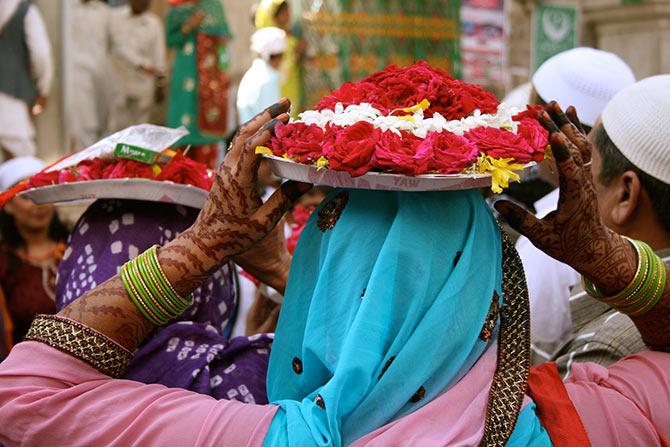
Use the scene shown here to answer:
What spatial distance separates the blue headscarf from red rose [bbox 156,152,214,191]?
1.65ft

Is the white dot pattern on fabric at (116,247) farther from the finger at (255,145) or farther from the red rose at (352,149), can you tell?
the red rose at (352,149)

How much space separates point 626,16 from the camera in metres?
11.3

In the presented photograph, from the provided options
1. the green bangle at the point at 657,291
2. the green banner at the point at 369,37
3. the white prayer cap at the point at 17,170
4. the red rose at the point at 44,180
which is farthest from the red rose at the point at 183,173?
the green banner at the point at 369,37

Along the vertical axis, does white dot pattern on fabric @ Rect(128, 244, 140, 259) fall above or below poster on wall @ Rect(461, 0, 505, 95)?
above

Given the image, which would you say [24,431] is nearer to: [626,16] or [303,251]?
[303,251]

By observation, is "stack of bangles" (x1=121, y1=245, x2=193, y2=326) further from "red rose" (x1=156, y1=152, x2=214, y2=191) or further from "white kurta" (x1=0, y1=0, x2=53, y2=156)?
"white kurta" (x1=0, y1=0, x2=53, y2=156)

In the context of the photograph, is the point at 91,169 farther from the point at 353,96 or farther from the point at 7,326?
the point at 7,326

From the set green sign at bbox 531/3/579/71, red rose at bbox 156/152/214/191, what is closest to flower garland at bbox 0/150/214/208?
red rose at bbox 156/152/214/191

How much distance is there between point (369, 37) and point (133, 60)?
2.82m

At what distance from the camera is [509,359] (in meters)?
1.73

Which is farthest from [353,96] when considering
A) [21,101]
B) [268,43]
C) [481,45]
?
[481,45]

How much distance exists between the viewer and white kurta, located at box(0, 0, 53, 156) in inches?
289

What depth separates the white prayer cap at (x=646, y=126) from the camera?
2229 mm

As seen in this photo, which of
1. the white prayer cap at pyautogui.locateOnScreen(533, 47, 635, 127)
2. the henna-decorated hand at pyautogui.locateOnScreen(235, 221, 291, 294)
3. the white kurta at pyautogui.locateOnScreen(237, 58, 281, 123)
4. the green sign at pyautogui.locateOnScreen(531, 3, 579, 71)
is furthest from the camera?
the green sign at pyautogui.locateOnScreen(531, 3, 579, 71)
